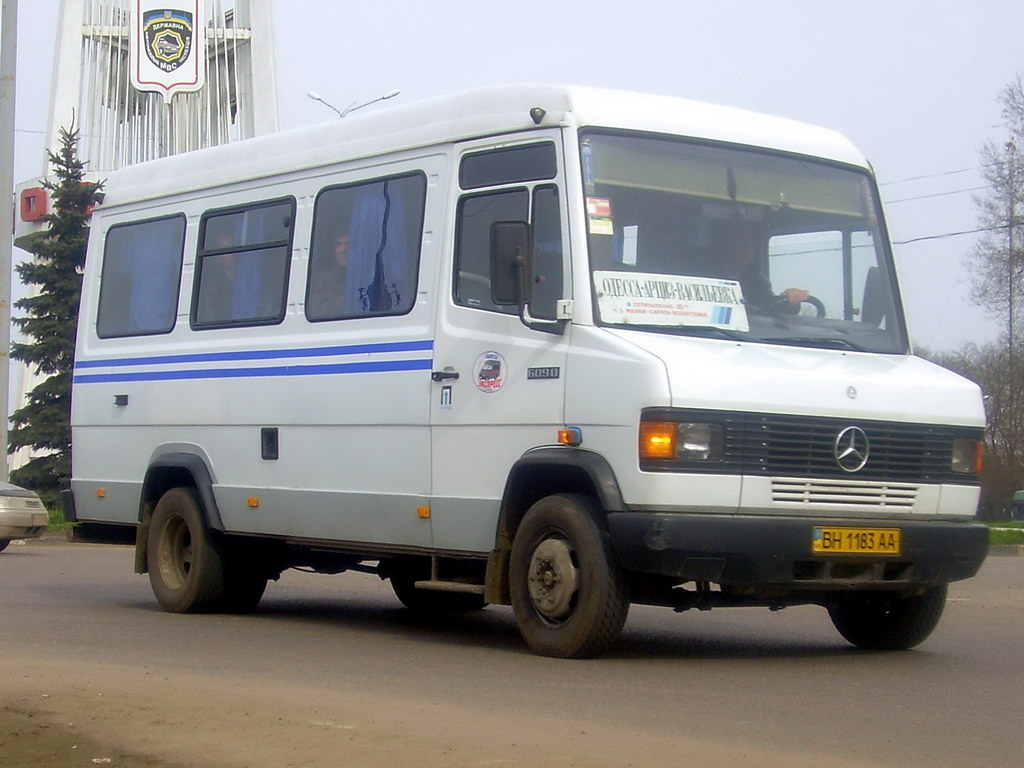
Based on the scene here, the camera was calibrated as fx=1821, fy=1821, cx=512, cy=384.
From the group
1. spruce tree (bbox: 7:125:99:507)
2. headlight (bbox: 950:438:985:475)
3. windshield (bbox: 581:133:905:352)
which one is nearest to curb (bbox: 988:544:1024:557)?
windshield (bbox: 581:133:905:352)

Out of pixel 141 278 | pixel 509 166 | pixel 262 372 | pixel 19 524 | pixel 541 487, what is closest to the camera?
pixel 541 487

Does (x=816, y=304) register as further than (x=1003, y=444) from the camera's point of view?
No

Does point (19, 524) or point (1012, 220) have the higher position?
point (1012, 220)

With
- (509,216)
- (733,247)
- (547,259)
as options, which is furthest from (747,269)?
(509,216)

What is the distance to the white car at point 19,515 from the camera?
2094cm

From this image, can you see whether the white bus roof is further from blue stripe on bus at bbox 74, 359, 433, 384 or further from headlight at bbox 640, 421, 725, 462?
headlight at bbox 640, 421, 725, 462

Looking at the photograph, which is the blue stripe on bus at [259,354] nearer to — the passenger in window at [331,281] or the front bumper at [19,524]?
the passenger in window at [331,281]

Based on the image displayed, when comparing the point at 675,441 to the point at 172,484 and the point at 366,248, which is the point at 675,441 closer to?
the point at 366,248

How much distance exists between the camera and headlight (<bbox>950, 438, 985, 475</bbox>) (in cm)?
984

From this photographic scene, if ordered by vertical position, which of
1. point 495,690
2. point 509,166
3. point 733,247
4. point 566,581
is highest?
point 509,166

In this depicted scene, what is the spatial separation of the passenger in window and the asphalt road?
201 cm

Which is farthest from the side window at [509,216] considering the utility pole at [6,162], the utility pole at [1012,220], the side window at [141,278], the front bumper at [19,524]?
the utility pole at [1012,220]

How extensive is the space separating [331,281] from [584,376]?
260 cm

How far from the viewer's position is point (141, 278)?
13367 mm
